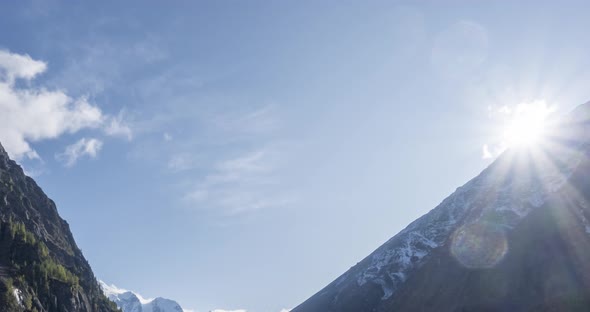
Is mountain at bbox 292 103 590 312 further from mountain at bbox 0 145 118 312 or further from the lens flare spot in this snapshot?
mountain at bbox 0 145 118 312

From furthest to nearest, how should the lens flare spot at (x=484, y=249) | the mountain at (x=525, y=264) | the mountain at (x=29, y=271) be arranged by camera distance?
the lens flare spot at (x=484, y=249)
the mountain at (x=525, y=264)
the mountain at (x=29, y=271)

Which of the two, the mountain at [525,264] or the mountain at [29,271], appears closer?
the mountain at [29,271]

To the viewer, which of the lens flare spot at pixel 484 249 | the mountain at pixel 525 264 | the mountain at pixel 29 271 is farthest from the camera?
the lens flare spot at pixel 484 249

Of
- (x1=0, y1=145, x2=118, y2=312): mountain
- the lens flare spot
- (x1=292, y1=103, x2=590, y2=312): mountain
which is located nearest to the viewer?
(x1=0, y1=145, x2=118, y2=312): mountain

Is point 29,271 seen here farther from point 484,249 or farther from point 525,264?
point 525,264

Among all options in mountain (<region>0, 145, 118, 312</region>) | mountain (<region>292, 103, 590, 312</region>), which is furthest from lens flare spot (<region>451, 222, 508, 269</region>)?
mountain (<region>0, 145, 118, 312</region>)

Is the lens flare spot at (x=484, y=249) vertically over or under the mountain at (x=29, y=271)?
under

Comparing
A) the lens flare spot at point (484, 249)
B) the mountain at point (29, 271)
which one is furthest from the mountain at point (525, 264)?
the mountain at point (29, 271)

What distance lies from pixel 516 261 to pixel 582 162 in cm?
5937

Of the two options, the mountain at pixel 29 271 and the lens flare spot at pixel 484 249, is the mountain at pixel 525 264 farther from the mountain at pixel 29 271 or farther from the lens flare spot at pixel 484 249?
the mountain at pixel 29 271

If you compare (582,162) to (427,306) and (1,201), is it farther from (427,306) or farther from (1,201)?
(1,201)

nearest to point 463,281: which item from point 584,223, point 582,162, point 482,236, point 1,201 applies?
point 482,236

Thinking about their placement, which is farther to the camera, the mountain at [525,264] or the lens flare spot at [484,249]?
the lens flare spot at [484,249]

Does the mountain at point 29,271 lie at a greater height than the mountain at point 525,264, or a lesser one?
greater
